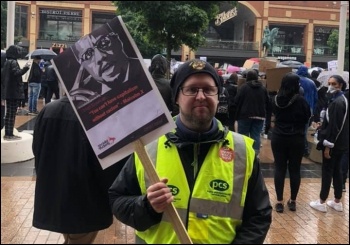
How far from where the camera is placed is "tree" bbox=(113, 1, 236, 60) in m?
16.0

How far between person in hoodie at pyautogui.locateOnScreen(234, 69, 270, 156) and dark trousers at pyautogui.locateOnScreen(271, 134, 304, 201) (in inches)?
55.1

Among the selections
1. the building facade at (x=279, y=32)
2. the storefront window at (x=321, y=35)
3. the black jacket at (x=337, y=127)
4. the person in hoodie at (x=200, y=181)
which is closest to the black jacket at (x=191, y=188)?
the person in hoodie at (x=200, y=181)

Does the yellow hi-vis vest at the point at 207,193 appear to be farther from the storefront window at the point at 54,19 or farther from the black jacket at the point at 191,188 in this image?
the storefront window at the point at 54,19

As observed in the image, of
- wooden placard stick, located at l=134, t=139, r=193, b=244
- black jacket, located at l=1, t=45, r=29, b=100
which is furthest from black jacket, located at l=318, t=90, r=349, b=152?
black jacket, located at l=1, t=45, r=29, b=100

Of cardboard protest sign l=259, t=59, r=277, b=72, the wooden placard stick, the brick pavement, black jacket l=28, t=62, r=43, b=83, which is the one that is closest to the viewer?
the wooden placard stick

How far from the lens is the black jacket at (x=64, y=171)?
9.16 feet

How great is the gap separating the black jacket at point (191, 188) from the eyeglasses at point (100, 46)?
45 cm

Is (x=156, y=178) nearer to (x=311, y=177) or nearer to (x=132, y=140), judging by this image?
(x=132, y=140)

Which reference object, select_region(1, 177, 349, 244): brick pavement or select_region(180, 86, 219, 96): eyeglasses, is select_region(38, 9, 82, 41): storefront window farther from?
select_region(180, 86, 219, 96): eyeglasses

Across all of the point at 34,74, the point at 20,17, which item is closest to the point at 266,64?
the point at 34,74

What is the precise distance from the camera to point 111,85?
1.54 meters

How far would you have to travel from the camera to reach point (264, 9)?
37875 mm

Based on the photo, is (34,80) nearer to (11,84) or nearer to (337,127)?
(11,84)

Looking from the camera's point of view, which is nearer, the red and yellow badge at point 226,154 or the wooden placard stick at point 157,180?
the wooden placard stick at point 157,180
